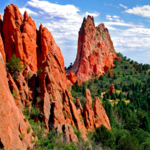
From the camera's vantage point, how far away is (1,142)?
562 inches

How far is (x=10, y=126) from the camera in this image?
51.4 ft

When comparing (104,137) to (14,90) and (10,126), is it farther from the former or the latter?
(10,126)

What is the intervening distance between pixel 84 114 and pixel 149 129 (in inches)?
626

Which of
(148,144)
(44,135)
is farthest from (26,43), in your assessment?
(148,144)

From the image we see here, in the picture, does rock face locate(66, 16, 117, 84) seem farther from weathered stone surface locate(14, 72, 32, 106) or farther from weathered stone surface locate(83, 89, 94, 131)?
weathered stone surface locate(14, 72, 32, 106)

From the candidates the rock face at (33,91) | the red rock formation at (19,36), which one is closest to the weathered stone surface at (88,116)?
the rock face at (33,91)

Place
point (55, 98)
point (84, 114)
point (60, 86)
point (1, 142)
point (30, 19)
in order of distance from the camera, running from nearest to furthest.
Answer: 1. point (1, 142)
2. point (55, 98)
3. point (60, 86)
4. point (84, 114)
5. point (30, 19)

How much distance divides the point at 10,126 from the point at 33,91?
8972 millimetres

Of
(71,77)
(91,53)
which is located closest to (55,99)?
(71,77)

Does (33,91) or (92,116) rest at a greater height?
(33,91)

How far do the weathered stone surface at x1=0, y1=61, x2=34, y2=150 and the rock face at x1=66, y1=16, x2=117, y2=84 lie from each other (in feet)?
213

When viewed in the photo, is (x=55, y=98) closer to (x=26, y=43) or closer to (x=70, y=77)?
(x=26, y=43)

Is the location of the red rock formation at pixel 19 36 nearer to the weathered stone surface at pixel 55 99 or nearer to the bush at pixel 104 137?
the weathered stone surface at pixel 55 99

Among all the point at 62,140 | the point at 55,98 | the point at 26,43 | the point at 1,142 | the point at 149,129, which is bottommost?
the point at 149,129
